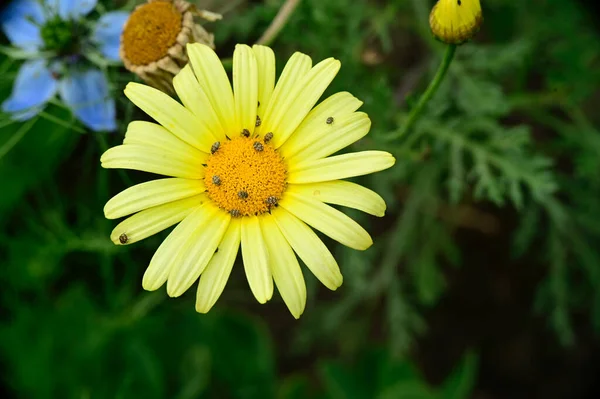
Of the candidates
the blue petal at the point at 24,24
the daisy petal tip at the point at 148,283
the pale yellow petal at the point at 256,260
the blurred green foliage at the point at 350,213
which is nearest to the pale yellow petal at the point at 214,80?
the pale yellow petal at the point at 256,260

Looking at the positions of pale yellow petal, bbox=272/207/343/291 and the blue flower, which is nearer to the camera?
pale yellow petal, bbox=272/207/343/291

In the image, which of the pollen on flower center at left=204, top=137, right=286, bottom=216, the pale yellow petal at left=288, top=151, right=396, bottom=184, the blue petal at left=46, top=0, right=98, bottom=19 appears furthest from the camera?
the blue petal at left=46, top=0, right=98, bottom=19

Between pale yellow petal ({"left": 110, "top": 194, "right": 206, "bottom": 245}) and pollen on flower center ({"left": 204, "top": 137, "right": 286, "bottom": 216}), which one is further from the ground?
pollen on flower center ({"left": 204, "top": 137, "right": 286, "bottom": 216})

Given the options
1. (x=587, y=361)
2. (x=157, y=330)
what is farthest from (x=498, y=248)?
(x=157, y=330)

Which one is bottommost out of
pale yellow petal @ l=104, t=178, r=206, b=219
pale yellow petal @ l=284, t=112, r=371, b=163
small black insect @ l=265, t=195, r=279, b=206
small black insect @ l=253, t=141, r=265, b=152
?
pale yellow petal @ l=104, t=178, r=206, b=219

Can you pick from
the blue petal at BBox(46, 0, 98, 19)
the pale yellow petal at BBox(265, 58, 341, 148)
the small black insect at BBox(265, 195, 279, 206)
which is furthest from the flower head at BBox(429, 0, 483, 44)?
the blue petal at BBox(46, 0, 98, 19)

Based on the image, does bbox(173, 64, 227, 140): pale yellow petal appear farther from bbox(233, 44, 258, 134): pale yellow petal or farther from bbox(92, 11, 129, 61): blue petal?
bbox(92, 11, 129, 61): blue petal

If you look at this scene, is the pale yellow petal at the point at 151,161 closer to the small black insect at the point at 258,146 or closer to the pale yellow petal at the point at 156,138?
the pale yellow petal at the point at 156,138

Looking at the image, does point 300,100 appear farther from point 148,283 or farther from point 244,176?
point 148,283
